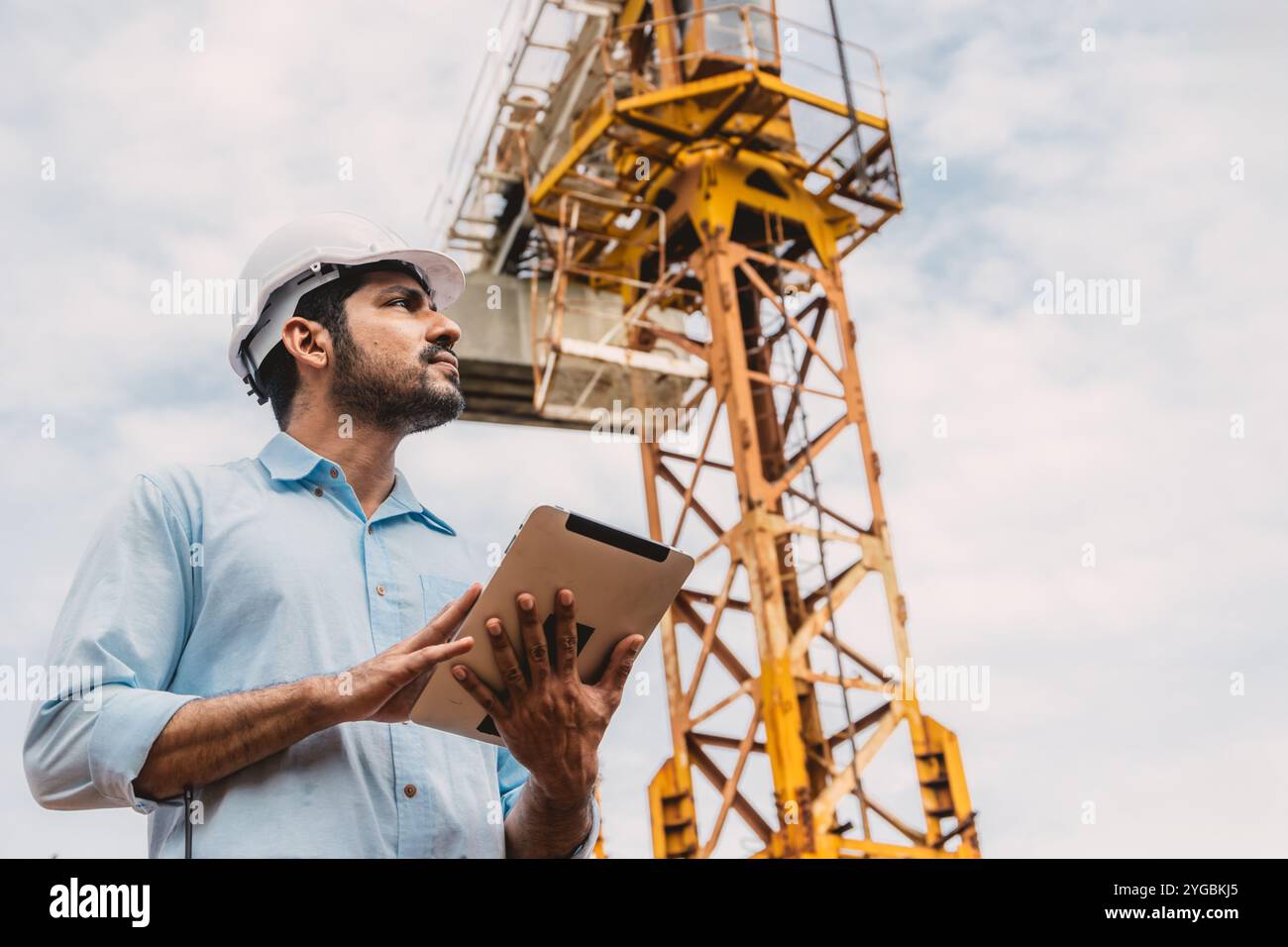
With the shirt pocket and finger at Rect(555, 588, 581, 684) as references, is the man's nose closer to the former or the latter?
the shirt pocket

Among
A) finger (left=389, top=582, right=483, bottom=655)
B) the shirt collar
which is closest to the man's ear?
the shirt collar

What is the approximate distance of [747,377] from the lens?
652 inches

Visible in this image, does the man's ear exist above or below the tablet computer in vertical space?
above

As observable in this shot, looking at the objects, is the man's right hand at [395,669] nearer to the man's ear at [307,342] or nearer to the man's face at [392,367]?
the man's face at [392,367]

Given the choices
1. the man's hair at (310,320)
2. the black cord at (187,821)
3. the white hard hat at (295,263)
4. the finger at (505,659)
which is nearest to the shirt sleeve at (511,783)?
the finger at (505,659)

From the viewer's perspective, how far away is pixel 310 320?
3.31 meters

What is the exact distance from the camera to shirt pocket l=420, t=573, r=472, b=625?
2.99 meters

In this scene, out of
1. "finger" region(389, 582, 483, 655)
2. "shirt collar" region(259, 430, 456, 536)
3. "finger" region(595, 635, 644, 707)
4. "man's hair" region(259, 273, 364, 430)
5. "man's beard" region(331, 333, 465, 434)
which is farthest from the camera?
"man's hair" region(259, 273, 364, 430)

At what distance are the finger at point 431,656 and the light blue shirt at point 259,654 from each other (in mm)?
307

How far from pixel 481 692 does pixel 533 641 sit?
0.49ft

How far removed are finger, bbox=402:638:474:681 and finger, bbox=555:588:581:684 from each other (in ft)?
0.64
